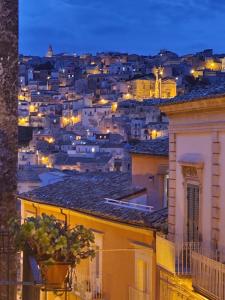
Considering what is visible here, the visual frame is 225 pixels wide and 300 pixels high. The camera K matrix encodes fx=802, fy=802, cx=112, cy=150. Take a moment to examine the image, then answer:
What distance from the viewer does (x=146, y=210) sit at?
14695 mm

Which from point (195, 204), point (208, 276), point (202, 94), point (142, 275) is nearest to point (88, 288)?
point (142, 275)

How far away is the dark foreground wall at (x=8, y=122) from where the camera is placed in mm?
6805

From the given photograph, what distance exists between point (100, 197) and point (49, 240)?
11.5 meters

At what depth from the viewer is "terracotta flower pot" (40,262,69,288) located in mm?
6082

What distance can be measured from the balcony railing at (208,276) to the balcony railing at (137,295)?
294 centimetres

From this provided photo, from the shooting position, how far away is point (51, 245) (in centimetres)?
608

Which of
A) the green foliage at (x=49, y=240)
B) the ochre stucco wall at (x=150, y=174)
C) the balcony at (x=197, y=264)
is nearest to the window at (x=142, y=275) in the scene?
the balcony at (x=197, y=264)

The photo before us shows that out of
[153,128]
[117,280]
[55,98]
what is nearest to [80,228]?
[117,280]

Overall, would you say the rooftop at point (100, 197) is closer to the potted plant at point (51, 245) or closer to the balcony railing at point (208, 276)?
Result: the balcony railing at point (208, 276)

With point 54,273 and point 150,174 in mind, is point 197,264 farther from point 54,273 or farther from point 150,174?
point 150,174

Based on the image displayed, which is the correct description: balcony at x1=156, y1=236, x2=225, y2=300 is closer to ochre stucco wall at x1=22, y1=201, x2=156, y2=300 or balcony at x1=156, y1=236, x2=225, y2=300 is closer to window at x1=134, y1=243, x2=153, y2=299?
window at x1=134, y1=243, x2=153, y2=299

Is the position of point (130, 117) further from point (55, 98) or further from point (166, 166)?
point (166, 166)

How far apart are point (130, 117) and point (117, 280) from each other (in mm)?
86764

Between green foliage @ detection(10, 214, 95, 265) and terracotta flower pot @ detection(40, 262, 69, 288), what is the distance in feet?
0.13
